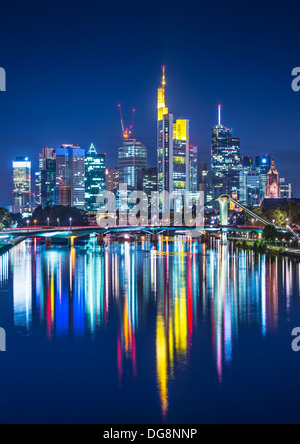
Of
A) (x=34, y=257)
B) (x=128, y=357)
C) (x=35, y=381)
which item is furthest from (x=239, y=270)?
(x=35, y=381)

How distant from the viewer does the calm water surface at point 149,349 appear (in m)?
16.0

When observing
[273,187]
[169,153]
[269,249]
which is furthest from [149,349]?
[169,153]

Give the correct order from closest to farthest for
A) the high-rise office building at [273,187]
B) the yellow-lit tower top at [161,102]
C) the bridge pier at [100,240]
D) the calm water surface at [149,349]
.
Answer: the calm water surface at [149,349] → the bridge pier at [100,240] → the high-rise office building at [273,187] → the yellow-lit tower top at [161,102]

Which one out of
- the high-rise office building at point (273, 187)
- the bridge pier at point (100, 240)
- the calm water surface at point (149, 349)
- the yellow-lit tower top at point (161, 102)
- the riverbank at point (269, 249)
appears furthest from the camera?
the yellow-lit tower top at point (161, 102)

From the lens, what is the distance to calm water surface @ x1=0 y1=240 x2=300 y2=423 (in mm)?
15992

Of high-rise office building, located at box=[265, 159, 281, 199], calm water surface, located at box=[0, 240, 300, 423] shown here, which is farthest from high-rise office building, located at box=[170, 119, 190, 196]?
calm water surface, located at box=[0, 240, 300, 423]

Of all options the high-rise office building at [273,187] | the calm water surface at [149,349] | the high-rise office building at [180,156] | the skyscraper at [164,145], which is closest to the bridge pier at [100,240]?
the calm water surface at [149,349]

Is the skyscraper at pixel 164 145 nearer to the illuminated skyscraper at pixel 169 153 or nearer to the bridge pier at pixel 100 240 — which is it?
the illuminated skyscraper at pixel 169 153

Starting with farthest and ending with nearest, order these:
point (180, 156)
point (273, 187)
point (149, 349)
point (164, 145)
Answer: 1. point (180, 156)
2. point (164, 145)
3. point (273, 187)
4. point (149, 349)

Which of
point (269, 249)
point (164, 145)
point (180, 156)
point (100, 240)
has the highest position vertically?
point (164, 145)

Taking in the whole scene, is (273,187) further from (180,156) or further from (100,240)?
(100,240)

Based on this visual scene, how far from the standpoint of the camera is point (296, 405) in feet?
53.1

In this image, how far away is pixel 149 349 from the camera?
21328 millimetres

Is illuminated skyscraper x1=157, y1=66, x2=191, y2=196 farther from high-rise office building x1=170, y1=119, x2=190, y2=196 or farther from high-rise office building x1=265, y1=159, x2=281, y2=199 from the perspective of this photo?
high-rise office building x1=265, y1=159, x2=281, y2=199
